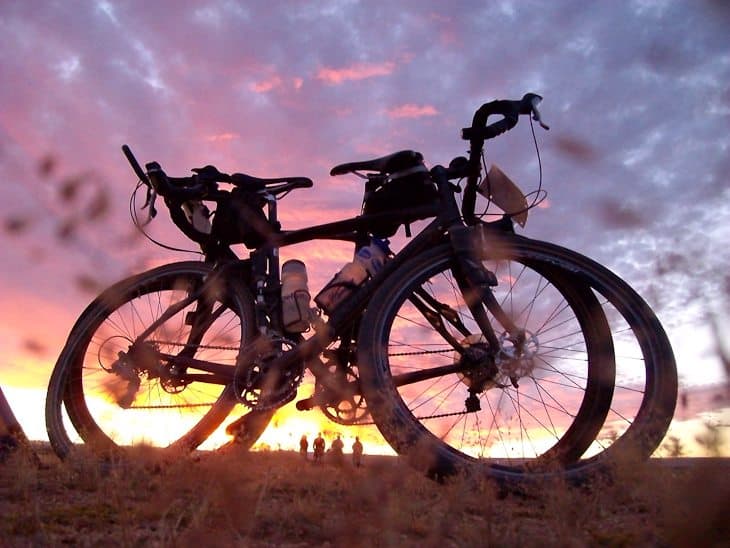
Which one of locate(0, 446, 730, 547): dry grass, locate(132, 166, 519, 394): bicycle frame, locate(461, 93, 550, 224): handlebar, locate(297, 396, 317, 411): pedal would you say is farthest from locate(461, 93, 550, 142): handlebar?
locate(0, 446, 730, 547): dry grass

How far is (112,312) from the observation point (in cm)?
582

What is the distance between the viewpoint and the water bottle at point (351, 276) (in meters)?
4.74

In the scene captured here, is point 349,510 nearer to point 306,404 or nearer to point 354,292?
point 306,404

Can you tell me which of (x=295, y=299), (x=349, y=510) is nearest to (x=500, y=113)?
(x=295, y=299)

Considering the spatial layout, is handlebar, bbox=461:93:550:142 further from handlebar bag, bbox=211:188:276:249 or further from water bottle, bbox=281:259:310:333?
handlebar bag, bbox=211:188:276:249

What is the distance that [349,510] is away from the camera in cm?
310

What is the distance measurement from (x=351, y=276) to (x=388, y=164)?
77cm

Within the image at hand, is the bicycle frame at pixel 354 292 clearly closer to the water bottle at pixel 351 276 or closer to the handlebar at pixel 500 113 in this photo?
the water bottle at pixel 351 276

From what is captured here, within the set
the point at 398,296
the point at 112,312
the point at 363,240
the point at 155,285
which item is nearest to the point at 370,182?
the point at 363,240

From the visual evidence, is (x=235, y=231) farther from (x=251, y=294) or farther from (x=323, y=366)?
(x=323, y=366)

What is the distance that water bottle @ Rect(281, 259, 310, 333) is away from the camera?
488cm

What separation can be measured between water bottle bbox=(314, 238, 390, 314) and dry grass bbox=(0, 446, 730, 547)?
107 centimetres

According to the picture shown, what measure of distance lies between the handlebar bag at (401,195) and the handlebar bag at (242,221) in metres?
0.87

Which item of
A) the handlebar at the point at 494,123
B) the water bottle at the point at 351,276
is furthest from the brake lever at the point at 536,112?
the water bottle at the point at 351,276
